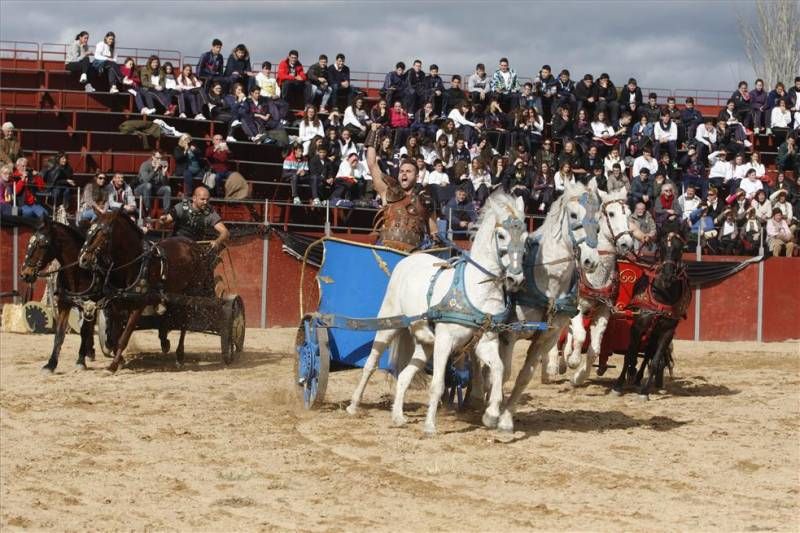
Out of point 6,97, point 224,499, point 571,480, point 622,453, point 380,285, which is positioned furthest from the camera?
point 6,97

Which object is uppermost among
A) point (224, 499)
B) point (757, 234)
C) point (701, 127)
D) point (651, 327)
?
point (701, 127)

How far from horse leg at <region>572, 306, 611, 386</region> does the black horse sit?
32cm

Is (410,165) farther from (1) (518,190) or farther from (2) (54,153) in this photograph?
(2) (54,153)

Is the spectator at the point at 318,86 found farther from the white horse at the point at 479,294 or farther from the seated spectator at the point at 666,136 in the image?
the white horse at the point at 479,294

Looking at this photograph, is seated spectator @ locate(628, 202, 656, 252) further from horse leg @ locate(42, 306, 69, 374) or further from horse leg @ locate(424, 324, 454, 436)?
horse leg @ locate(42, 306, 69, 374)

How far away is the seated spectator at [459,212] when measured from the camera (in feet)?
71.2

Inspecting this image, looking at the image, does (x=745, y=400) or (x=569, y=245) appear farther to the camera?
(x=745, y=400)

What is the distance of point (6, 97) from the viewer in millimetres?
25250

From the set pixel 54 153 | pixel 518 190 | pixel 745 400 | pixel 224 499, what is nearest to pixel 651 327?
pixel 745 400

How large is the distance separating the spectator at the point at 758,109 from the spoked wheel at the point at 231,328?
15.5 meters

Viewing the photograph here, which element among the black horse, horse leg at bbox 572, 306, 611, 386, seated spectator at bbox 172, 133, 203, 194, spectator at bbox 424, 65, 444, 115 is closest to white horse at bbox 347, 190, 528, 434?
horse leg at bbox 572, 306, 611, 386

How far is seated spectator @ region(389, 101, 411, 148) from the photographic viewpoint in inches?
957

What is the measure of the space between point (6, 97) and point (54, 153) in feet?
8.34

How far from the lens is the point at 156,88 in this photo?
24.4 metres
